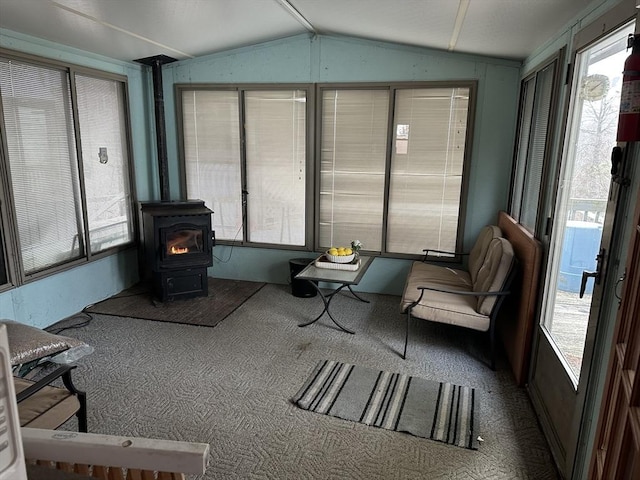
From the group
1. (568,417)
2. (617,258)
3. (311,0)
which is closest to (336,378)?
(568,417)

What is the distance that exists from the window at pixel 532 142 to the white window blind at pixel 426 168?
55 cm

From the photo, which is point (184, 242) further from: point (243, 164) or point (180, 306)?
point (243, 164)

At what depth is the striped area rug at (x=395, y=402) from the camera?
241 centimetres

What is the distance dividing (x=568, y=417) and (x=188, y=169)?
4.28m

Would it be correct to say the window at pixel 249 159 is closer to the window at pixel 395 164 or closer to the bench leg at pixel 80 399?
the window at pixel 395 164

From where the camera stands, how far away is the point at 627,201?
1576mm

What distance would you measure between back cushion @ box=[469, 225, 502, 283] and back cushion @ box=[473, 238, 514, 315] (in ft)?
1.01

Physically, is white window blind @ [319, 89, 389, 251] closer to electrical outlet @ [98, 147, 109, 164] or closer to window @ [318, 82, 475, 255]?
window @ [318, 82, 475, 255]

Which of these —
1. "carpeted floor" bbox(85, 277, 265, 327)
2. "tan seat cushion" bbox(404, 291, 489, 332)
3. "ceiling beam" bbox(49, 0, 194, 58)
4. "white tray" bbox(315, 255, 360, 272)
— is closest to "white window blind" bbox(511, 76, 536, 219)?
"tan seat cushion" bbox(404, 291, 489, 332)

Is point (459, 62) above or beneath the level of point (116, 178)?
above

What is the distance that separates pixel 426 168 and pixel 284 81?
1731 millimetres

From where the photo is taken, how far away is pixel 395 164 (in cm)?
436

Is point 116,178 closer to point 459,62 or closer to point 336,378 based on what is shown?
point 336,378

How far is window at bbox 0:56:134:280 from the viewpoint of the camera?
10.8 ft
